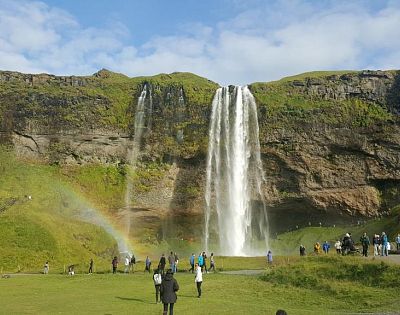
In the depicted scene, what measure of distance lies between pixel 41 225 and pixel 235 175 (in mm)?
29506

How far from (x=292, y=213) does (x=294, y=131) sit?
532 inches

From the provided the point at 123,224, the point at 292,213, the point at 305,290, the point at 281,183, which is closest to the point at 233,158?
the point at 281,183

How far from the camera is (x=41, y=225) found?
54.9 metres

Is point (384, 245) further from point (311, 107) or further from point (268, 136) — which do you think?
point (311, 107)

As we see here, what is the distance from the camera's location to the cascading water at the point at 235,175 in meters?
70.1

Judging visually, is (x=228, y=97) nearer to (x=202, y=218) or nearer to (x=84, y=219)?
(x=202, y=218)

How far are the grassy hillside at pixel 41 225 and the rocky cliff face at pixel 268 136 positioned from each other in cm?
549

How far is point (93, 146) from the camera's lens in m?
78.7

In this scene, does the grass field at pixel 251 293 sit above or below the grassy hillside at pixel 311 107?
below

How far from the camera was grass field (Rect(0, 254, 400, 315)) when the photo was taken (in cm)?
2027

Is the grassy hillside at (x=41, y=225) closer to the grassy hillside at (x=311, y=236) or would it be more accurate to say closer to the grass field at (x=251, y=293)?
the grass field at (x=251, y=293)

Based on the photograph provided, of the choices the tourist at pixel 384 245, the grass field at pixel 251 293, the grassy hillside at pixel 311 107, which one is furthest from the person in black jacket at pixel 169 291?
the grassy hillside at pixel 311 107

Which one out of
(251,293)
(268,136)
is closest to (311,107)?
(268,136)

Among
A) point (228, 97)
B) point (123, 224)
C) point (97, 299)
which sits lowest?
point (97, 299)
